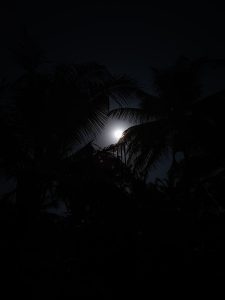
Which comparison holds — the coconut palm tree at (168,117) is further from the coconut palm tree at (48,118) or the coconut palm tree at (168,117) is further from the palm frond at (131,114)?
the coconut palm tree at (48,118)

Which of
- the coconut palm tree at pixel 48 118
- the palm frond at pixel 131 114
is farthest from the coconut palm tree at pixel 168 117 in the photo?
the coconut palm tree at pixel 48 118

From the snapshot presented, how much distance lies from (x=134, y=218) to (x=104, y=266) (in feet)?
2.47

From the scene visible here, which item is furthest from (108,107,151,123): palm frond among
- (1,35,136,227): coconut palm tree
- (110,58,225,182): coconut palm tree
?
(1,35,136,227): coconut palm tree

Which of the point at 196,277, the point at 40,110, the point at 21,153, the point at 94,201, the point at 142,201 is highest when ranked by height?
the point at 40,110

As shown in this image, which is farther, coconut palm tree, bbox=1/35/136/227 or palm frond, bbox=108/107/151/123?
palm frond, bbox=108/107/151/123

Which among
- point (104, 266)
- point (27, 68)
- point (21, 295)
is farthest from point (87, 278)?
point (27, 68)

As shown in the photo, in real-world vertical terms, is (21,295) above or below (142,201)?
below

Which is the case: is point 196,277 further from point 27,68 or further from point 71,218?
point 27,68

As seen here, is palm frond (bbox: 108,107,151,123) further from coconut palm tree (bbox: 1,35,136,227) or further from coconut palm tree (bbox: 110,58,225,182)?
coconut palm tree (bbox: 1,35,136,227)

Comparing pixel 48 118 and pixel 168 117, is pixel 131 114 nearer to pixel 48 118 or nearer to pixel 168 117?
pixel 168 117

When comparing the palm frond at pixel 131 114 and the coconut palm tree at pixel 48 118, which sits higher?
the palm frond at pixel 131 114

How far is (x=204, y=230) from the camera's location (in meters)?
3.36

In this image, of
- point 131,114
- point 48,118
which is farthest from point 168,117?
point 48,118

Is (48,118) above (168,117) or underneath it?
underneath
